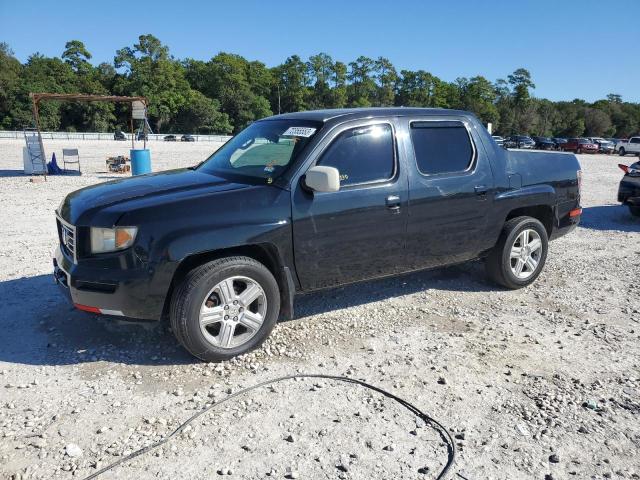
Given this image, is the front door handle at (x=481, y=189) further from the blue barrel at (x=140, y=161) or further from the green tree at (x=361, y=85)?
the green tree at (x=361, y=85)

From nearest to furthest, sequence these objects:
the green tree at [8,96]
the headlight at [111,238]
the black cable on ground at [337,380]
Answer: the black cable on ground at [337,380]
the headlight at [111,238]
the green tree at [8,96]

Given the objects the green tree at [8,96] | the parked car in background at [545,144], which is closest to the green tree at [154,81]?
the green tree at [8,96]

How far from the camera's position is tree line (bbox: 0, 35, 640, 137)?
266ft

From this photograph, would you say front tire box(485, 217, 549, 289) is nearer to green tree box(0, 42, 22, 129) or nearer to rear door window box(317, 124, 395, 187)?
rear door window box(317, 124, 395, 187)

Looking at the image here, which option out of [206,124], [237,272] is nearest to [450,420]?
[237,272]

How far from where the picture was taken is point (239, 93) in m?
105

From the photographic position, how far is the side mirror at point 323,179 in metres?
3.69

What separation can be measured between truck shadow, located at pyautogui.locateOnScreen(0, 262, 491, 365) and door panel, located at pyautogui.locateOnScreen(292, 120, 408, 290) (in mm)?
778

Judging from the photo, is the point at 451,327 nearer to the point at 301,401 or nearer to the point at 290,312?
the point at 290,312

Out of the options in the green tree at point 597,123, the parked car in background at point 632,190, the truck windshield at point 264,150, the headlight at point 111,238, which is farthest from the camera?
the green tree at point 597,123

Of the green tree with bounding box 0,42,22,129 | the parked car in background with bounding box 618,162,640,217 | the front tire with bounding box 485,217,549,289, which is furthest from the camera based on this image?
the green tree with bounding box 0,42,22,129

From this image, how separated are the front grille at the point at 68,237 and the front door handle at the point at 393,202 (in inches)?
96.9

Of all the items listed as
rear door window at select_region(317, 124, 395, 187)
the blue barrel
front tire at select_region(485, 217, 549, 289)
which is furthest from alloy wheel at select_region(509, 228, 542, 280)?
the blue barrel

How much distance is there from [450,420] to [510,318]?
1963 millimetres
